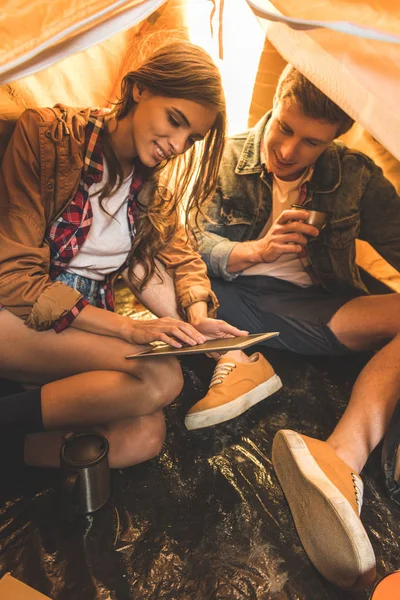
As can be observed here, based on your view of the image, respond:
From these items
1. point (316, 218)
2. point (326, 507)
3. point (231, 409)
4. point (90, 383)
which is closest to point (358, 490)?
point (326, 507)

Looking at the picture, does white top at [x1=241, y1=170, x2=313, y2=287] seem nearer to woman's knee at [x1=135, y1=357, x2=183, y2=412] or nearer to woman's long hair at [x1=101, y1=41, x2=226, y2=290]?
woman's long hair at [x1=101, y1=41, x2=226, y2=290]

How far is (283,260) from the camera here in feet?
5.39

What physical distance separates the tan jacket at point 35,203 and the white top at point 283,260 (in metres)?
0.72

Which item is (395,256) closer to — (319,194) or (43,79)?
(319,194)

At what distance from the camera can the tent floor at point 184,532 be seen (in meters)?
0.92

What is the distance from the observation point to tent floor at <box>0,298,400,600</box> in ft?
3.01

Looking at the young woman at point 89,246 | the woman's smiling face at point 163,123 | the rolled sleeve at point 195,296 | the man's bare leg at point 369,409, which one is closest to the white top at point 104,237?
the young woman at point 89,246

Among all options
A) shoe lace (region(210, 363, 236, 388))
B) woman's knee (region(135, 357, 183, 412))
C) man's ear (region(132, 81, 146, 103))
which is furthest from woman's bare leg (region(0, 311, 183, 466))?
man's ear (region(132, 81, 146, 103))

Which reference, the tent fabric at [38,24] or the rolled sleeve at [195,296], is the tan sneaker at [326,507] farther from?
the tent fabric at [38,24]

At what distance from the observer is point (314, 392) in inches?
58.5

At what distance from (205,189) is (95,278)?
357 mm

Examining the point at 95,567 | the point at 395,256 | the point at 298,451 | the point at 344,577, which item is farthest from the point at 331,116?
the point at 95,567

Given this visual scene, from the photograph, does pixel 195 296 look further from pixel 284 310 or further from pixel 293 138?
pixel 293 138

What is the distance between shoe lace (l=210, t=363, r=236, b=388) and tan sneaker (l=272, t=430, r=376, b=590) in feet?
→ 0.97
